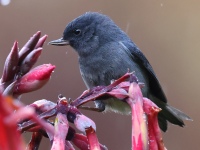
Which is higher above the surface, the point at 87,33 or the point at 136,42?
the point at 87,33

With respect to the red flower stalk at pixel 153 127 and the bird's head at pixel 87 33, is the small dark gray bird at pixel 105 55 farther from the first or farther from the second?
the red flower stalk at pixel 153 127

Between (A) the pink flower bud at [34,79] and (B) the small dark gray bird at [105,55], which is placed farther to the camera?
(B) the small dark gray bird at [105,55]

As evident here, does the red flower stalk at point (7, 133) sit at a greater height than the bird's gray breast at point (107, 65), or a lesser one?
greater

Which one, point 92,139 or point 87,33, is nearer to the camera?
point 92,139

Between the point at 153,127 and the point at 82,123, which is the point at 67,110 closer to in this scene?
the point at 82,123

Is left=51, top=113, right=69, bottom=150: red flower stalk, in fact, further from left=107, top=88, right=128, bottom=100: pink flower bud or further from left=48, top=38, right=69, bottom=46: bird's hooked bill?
left=48, top=38, right=69, bottom=46: bird's hooked bill

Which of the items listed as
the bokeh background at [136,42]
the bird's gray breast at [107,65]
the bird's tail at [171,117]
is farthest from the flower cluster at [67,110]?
the bokeh background at [136,42]

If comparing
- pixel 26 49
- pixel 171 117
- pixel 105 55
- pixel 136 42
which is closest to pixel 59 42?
pixel 105 55

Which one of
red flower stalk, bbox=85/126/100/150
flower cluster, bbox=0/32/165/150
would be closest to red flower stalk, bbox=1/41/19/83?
flower cluster, bbox=0/32/165/150
